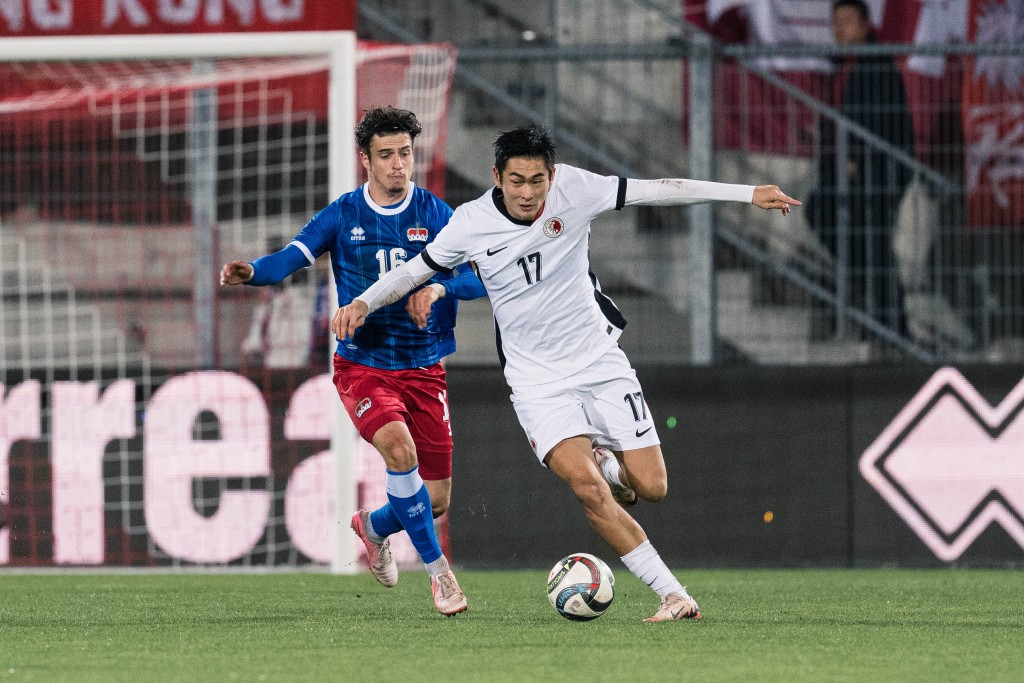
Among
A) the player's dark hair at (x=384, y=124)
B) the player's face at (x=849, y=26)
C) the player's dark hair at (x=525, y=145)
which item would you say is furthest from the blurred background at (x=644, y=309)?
the player's dark hair at (x=525, y=145)

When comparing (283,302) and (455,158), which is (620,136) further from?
(283,302)

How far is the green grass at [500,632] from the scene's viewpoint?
4.99 metres

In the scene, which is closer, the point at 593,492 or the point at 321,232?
the point at 593,492

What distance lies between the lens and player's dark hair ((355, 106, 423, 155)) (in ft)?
23.0

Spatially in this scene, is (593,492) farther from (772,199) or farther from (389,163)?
(389,163)

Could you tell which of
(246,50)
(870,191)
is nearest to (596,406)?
(246,50)

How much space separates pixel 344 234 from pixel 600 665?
9.06 ft

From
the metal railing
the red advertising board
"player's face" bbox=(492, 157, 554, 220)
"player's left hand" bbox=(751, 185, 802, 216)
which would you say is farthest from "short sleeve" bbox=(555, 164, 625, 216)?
the red advertising board

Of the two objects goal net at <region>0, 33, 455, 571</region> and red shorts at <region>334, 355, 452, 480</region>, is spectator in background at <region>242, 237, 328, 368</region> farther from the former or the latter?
red shorts at <region>334, 355, 452, 480</region>

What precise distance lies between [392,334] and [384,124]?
2.93 feet

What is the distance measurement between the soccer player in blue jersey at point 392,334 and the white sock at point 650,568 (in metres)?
0.87

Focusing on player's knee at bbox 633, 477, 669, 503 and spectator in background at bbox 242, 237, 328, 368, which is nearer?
player's knee at bbox 633, 477, 669, 503

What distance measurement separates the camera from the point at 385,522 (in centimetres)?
736

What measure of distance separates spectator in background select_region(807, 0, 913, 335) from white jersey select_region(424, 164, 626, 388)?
342 cm
